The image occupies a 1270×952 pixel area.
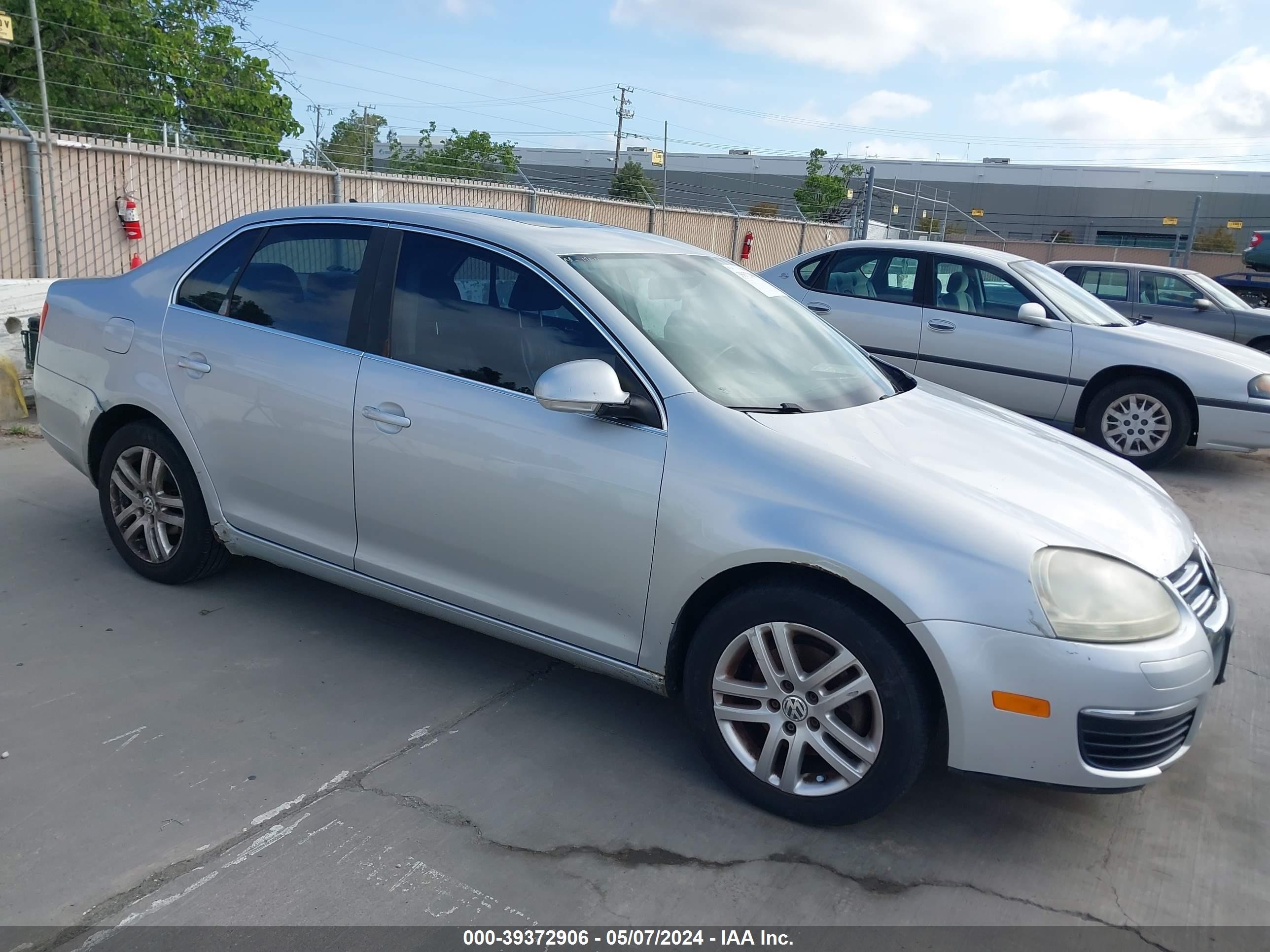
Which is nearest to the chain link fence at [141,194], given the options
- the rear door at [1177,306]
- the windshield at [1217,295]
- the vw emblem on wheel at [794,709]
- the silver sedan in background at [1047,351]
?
the silver sedan in background at [1047,351]

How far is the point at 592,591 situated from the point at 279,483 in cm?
145

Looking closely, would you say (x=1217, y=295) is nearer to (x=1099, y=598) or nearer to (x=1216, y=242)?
(x=1099, y=598)

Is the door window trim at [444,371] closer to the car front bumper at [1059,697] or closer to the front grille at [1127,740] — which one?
the car front bumper at [1059,697]

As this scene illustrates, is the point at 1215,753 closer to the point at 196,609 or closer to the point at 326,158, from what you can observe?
the point at 196,609

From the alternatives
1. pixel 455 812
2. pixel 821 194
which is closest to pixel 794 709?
pixel 455 812

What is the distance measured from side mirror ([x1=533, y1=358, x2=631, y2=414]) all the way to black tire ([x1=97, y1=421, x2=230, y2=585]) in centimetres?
191

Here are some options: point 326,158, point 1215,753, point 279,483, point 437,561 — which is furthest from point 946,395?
point 326,158

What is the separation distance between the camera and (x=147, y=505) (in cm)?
435

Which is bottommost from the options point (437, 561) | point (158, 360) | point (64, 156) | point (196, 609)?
point (196, 609)

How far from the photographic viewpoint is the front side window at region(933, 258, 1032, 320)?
319 inches

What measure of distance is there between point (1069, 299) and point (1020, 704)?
254 inches

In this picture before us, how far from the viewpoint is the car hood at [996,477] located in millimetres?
2832

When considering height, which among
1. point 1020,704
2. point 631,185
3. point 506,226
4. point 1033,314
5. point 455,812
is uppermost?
point 631,185

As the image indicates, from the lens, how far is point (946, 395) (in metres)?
4.12
